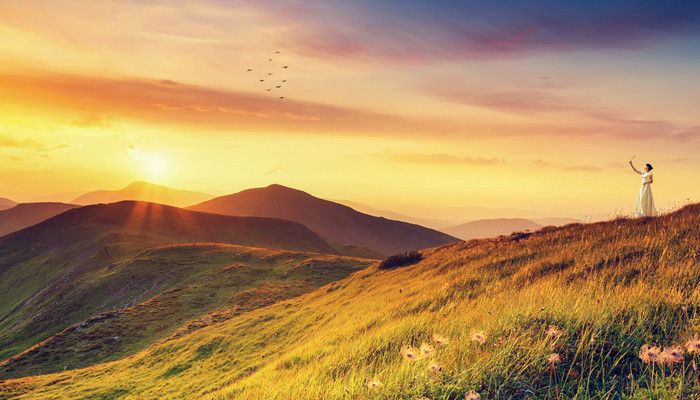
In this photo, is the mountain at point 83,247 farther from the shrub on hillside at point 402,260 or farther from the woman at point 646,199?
the woman at point 646,199

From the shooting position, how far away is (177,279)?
4956 cm

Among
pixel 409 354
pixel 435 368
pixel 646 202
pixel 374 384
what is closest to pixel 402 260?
pixel 646 202

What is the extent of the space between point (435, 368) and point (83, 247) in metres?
107

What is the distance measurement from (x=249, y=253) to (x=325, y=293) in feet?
109

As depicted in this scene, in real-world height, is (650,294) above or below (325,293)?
above

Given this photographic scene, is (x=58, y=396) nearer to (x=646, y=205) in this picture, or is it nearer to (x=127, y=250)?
(x=646, y=205)

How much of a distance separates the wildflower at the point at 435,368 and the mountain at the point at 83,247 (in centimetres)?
5413

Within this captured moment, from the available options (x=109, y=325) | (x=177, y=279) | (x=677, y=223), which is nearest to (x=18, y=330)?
(x=177, y=279)

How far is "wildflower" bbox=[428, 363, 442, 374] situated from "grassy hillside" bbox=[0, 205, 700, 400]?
16 mm

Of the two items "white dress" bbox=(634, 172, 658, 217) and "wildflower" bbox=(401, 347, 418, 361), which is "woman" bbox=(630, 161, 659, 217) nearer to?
"white dress" bbox=(634, 172, 658, 217)

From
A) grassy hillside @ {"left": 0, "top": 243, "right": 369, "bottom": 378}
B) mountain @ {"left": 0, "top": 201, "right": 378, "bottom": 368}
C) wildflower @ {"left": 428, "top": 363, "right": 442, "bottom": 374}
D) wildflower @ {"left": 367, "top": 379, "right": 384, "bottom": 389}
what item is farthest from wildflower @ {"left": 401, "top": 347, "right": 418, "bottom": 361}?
mountain @ {"left": 0, "top": 201, "right": 378, "bottom": 368}

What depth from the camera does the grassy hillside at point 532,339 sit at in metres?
4.69

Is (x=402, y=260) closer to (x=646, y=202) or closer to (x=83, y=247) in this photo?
(x=646, y=202)

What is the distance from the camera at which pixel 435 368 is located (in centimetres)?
473
